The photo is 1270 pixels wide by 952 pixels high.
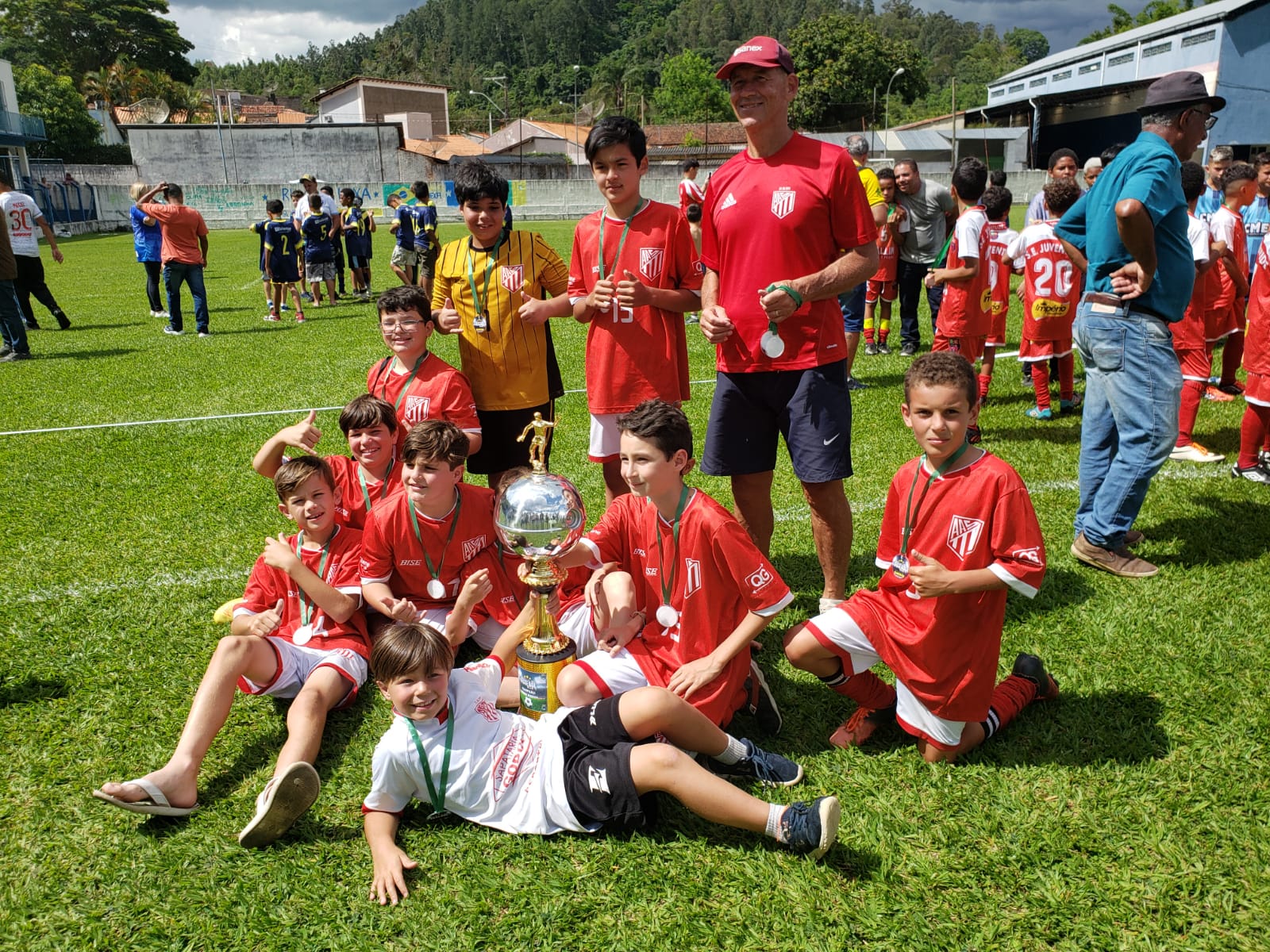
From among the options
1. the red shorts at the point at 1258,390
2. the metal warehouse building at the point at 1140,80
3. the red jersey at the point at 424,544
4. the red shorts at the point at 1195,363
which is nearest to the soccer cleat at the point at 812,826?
the red jersey at the point at 424,544

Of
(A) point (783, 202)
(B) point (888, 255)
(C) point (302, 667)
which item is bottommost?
(C) point (302, 667)

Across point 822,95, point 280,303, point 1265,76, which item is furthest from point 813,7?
point 280,303

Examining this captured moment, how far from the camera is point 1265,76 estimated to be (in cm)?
3981

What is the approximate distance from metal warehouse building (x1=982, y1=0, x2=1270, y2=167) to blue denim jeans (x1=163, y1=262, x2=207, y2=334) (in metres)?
33.6

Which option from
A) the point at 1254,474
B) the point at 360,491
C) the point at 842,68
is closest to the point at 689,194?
the point at 1254,474

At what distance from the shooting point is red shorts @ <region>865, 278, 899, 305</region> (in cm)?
1026

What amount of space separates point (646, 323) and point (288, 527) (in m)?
3.03

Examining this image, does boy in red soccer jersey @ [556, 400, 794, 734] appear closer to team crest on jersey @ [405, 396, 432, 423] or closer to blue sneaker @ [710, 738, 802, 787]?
blue sneaker @ [710, 738, 802, 787]

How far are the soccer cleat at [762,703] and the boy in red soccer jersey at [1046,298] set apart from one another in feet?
17.7

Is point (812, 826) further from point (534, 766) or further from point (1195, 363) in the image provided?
point (1195, 363)

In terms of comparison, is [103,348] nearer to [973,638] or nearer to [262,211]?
[973,638]

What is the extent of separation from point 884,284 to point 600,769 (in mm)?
8941

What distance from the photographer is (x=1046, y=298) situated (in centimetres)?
755

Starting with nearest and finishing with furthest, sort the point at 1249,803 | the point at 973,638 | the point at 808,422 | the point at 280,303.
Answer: the point at 1249,803
the point at 973,638
the point at 808,422
the point at 280,303
